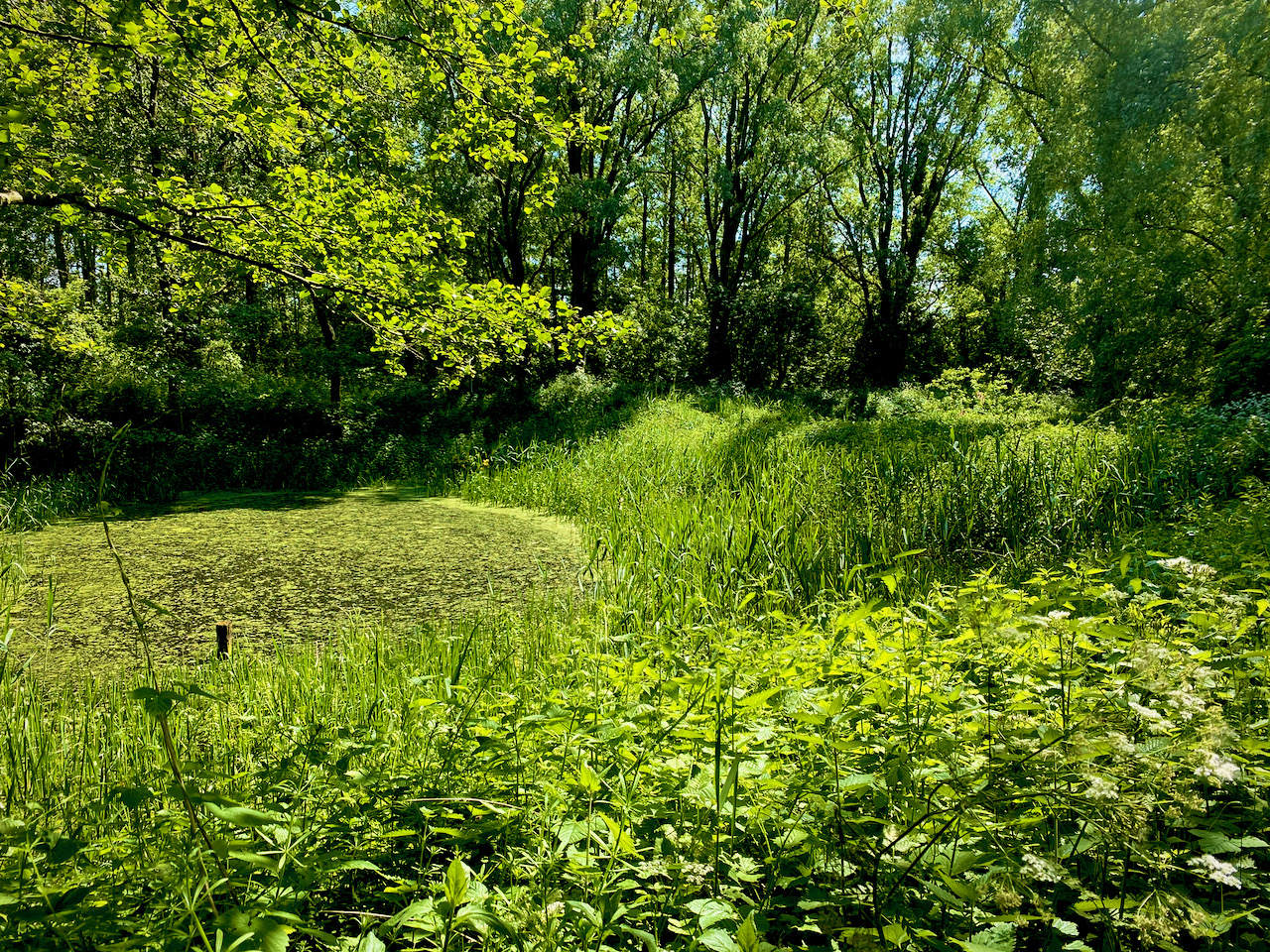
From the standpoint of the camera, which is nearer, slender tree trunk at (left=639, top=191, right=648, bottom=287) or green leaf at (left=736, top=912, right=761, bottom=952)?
green leaf at (left=736, top=912, right=761, bottom=952)

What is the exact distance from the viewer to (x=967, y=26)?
12383 mm

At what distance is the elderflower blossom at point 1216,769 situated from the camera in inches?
29.1

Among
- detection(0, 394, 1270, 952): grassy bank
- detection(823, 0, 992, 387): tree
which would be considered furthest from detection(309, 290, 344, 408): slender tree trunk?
detection(823, 0, 992, 387): tree

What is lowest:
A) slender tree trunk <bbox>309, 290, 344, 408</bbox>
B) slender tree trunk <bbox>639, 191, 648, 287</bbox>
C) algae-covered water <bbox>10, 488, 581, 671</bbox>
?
algae-covered water <bbox>10, 488, 581, 671</bbox>

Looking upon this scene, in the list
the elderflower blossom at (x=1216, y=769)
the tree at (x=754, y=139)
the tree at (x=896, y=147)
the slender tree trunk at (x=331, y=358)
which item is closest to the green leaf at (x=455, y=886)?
the elderflower blossom at (x=1216, y=769)

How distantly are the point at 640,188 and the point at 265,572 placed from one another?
45.3 ft

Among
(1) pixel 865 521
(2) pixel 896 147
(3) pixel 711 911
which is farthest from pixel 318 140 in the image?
(2) pixel 896 147

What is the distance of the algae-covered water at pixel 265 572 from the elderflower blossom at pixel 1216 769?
2.77 m

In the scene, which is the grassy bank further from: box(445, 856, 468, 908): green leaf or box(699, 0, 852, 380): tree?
box(699, 0, 852, 380): tree

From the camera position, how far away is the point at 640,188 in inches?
605

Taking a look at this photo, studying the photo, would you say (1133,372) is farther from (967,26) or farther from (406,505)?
(406,505)

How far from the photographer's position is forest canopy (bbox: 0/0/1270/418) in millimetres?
3129

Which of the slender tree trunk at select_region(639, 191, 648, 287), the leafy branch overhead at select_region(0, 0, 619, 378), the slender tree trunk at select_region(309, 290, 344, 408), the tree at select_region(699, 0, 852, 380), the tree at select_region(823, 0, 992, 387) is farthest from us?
the slender tree trunk at select_region(639, 191, 648, 287)

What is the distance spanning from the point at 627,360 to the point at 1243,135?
10.6m
